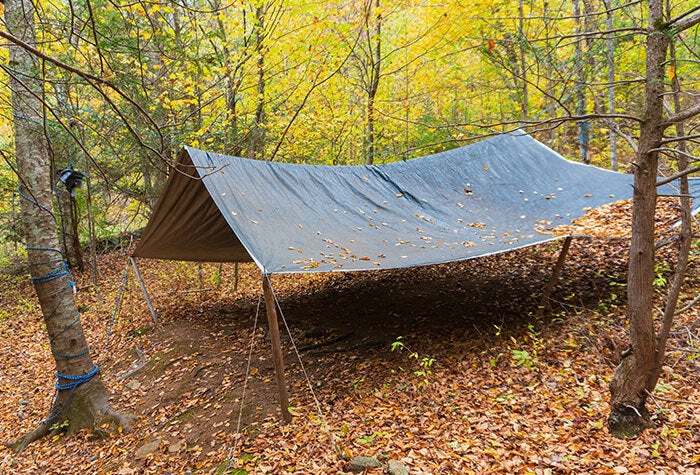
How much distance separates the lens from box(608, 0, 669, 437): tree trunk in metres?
1.68

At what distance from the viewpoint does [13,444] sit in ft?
9.73

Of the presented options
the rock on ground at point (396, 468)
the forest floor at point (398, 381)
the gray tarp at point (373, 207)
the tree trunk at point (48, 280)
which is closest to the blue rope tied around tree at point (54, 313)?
the tree trunk at point (48, 280)

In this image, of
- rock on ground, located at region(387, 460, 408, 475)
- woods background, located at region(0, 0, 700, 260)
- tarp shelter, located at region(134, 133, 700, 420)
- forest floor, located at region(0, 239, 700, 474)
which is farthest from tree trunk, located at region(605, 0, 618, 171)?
rock on ground, located at region(387, 460, 408, 475)

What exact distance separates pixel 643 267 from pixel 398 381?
1.83 metres

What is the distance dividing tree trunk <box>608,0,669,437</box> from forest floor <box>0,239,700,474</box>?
0.15m

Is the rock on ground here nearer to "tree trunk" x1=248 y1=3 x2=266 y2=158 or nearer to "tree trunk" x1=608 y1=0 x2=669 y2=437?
"tree trunk" x1=608 y1=0 x2=669 y2=437

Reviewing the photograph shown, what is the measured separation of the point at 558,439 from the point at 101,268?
850 centimetres

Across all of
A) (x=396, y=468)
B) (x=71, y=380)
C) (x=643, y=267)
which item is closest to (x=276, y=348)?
(x=396, y=468)

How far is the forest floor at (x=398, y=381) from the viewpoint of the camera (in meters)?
2.08

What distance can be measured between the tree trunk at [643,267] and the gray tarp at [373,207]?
107 centimetres

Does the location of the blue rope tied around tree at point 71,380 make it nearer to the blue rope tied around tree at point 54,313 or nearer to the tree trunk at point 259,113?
the blue rope tied around tree at point 54,313

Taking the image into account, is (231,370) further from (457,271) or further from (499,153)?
(499,153)

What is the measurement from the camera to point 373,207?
4.07 metres

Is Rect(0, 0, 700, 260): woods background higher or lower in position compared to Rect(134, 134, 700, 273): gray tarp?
higher
